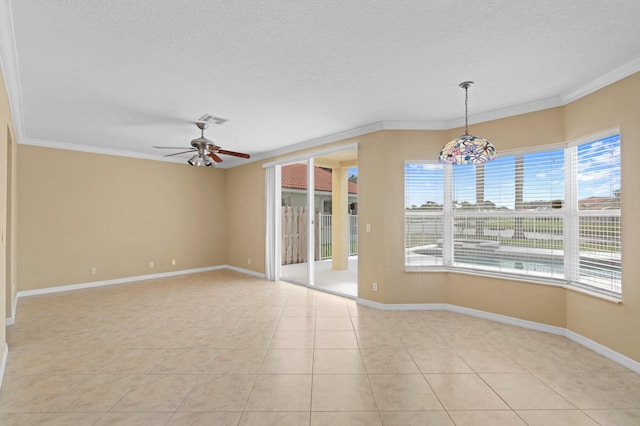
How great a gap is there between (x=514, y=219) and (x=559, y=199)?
1.67ft

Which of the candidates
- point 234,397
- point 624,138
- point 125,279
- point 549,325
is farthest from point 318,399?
point 125,279

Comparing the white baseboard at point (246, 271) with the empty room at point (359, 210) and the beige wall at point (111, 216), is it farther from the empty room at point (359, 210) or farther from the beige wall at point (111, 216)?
the empty room at point (359, 210)

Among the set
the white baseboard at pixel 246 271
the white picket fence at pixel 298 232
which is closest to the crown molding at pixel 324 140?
the white picket fence at pixel 298 232

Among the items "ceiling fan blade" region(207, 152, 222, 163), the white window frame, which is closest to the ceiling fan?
"ceiling fan blade" region(207, 152, 222, 163)

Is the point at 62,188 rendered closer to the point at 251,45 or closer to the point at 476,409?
the point at 251,45

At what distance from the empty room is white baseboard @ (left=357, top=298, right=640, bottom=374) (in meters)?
0.02

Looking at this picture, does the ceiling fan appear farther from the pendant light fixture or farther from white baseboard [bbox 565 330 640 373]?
white baseboard [bbox 565 330 640 373]

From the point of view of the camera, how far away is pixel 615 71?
9.08 feet

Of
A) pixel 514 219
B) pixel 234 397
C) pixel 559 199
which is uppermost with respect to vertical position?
pixel 559 199

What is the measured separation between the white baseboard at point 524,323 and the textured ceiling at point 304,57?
2.54m

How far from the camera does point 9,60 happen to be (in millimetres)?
2518

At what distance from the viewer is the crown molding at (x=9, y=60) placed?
201 centimetres

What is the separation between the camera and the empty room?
6.94ft

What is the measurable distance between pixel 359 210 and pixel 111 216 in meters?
4.81
